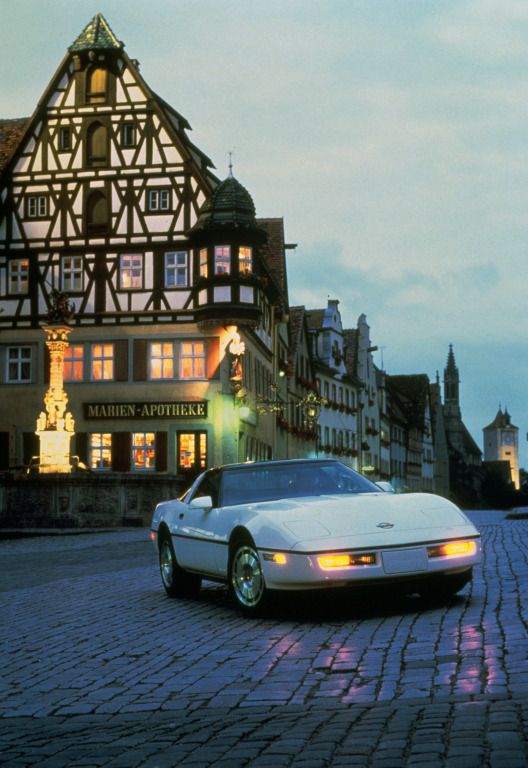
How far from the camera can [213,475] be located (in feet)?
37.4

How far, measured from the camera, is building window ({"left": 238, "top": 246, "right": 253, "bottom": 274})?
42906 millimetres

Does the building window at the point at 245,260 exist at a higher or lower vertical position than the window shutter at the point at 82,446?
higher

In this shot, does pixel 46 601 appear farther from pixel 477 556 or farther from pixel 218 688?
pixel 218 688

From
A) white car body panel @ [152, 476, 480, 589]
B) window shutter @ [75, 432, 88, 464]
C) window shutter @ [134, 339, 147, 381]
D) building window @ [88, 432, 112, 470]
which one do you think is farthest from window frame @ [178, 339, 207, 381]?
white car body panel @ [152, 476, 480, 589]

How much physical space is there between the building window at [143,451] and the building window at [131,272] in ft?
17.8

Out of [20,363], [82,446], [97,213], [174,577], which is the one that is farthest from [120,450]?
[174,577]

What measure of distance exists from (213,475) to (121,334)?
32186 millimetres

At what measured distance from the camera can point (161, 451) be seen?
42469 mm

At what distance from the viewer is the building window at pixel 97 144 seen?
4388 cm

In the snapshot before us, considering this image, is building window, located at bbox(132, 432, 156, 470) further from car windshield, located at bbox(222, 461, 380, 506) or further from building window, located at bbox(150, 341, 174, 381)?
car windshield, located at bbox(222, 461, 380, 506)

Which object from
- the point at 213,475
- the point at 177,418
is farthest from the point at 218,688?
the point at 177,418

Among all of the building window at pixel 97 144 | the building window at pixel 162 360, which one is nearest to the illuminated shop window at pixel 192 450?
the building window at pixel 162 360

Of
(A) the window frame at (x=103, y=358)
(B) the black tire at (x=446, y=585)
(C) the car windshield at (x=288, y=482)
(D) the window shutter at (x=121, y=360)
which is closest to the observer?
(B) the black tire at (x=446, y=585)

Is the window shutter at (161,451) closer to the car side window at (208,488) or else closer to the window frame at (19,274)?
the window frame at (19,274)
